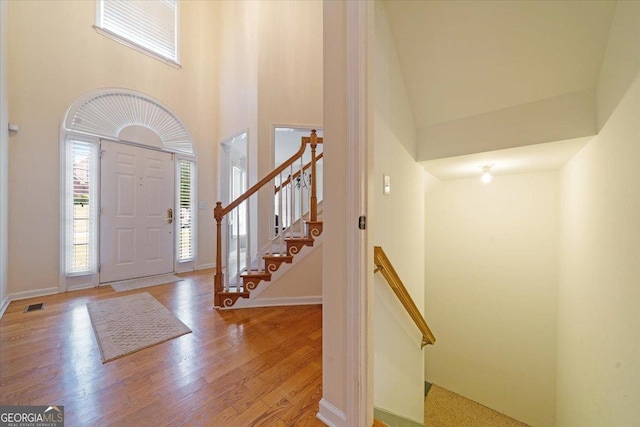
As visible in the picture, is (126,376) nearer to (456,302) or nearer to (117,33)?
(456,302)

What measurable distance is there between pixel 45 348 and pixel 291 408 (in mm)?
1914

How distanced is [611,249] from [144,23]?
5.85m

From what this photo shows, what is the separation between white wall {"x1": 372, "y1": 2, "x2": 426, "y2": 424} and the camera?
55.6 inches

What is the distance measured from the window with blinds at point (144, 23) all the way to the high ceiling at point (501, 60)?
398 cm

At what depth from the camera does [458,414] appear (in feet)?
9.18

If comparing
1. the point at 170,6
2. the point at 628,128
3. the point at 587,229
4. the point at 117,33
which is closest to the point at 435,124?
the point at 628,128

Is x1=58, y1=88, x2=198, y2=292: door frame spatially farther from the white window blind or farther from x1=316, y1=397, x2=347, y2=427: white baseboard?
x1=316, y1=397, x2=347, y2=427: white baseboard

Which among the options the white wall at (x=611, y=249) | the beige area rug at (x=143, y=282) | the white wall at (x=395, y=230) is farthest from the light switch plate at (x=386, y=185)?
the beige area rug at (x=143, y=282)

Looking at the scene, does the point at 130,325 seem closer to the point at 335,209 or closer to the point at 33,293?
the point at 33,293

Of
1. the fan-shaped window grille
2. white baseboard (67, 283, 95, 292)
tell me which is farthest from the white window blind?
the fan-shaped window grille

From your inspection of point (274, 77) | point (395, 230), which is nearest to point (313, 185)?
point (395, 230)

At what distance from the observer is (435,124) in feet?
6.36

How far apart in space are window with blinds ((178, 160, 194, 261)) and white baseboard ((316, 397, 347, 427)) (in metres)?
3.72

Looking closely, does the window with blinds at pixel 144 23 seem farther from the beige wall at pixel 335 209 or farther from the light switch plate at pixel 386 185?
the light switch plate at pixel 386 185
